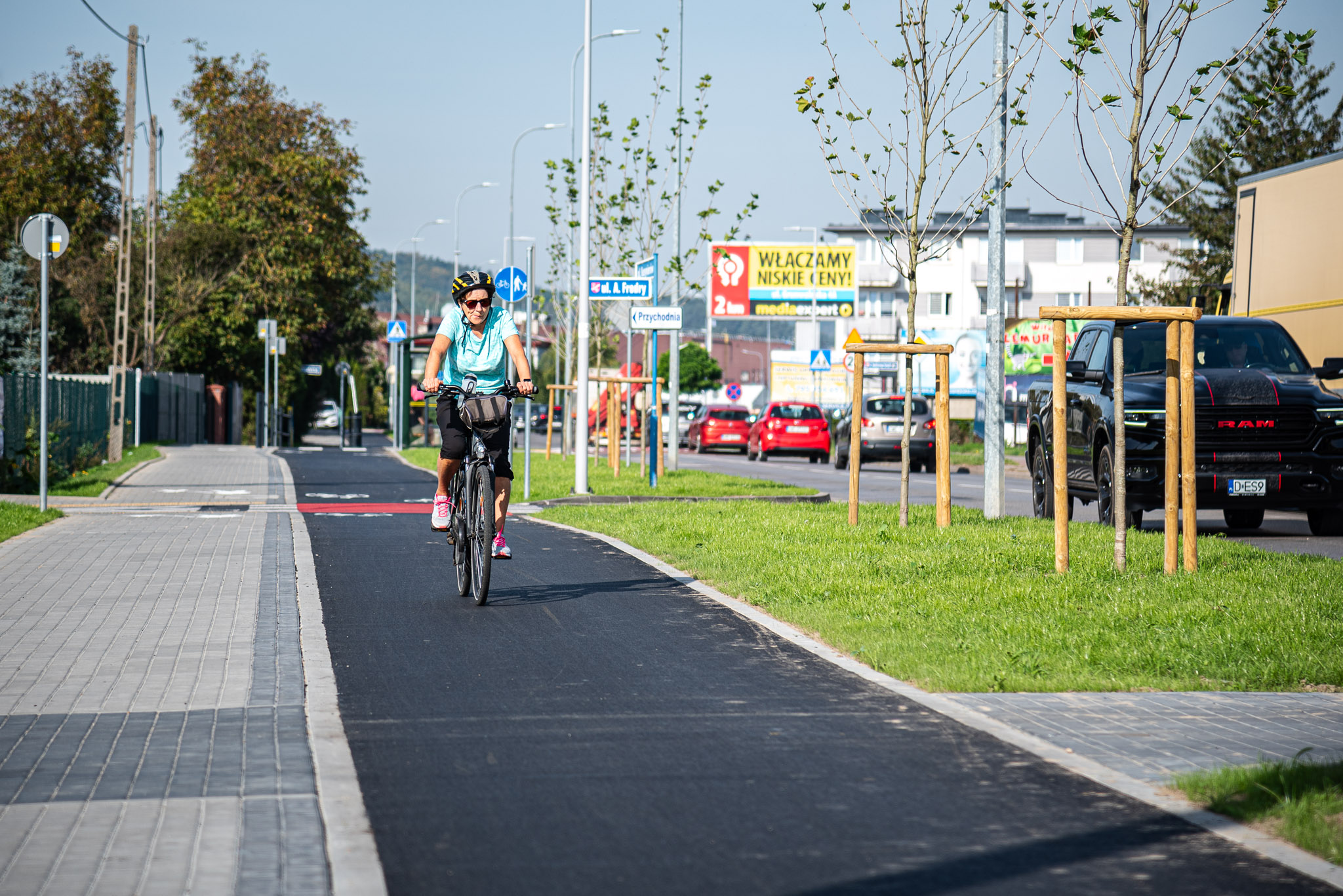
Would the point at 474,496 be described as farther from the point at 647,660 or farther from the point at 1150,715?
the point at 1150,715

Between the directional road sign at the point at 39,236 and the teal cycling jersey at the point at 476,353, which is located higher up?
the directional road sign at the point at 39,236

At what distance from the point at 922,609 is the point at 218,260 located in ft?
135

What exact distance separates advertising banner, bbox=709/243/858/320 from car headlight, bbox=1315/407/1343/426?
57.7m

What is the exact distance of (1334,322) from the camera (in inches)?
701

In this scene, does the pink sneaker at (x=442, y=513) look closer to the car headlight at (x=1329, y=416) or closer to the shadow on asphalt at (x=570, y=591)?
the shadow on asphalt at (x=570, y=591)

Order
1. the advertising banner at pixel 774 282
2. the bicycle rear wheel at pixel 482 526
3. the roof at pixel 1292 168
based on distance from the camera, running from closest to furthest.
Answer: the bicycle rear wheel at pixel 482 526 → the roof at pixel 1292 168 → the advertising banner at pixel 774 282

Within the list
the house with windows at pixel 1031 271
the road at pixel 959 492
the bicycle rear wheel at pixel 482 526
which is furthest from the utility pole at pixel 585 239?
the house with windows at pixel 1031 271

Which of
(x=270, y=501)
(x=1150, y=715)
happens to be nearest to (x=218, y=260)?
(x=270, y=501)

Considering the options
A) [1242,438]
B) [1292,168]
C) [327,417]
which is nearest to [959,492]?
[1292,168]

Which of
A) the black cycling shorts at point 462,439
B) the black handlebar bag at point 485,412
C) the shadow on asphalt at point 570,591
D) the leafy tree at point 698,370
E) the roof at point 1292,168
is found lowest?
the shadow on asphalt at point 570,591

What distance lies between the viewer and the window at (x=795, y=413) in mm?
39094

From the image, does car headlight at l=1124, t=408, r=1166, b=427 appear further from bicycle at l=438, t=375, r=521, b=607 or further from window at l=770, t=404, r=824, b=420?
window at l=770, t=404, r=824, b=420

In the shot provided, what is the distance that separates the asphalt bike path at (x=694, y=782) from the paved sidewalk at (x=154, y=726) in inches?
11.7

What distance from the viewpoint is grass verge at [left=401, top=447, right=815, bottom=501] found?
1931 cm
